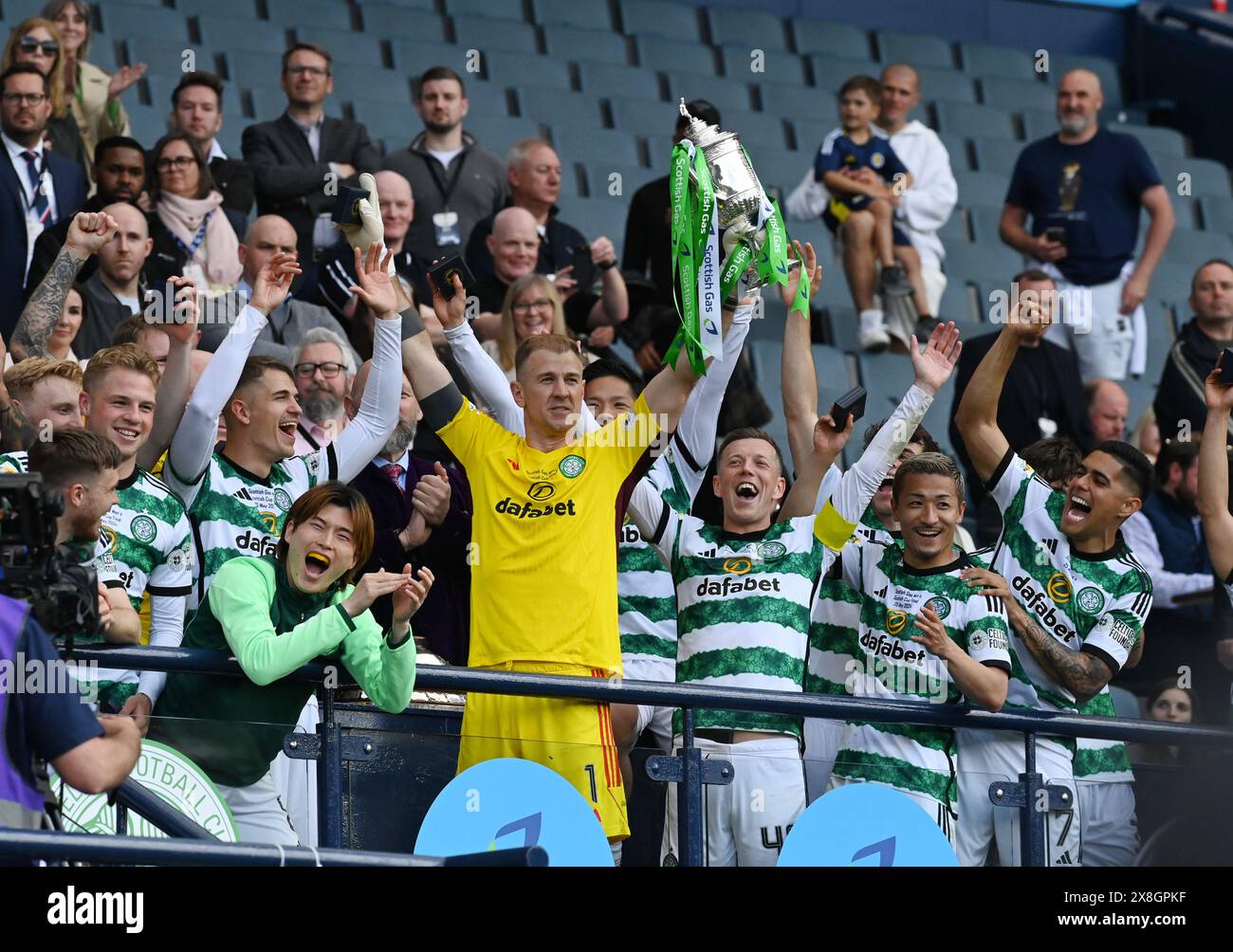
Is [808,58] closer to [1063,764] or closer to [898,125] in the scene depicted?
[898,125]

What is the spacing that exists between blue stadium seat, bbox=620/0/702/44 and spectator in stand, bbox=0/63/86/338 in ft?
18.5

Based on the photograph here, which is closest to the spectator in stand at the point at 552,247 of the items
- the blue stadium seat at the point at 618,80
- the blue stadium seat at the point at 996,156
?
the blue stadium seat at the point at 618,80

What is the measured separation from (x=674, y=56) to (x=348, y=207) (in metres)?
6.84

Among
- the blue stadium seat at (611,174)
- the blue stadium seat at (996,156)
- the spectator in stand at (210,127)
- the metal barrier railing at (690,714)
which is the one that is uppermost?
the blue stadium seat at (996,156)

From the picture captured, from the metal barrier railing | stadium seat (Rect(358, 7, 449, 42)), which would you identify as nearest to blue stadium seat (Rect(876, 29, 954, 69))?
stadium seat (Rect(358, 7, 449, 42))

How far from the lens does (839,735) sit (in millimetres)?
5949

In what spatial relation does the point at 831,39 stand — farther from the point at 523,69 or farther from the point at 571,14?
the point at 523,69

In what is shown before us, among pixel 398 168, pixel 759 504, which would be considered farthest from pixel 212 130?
pixel 759 504

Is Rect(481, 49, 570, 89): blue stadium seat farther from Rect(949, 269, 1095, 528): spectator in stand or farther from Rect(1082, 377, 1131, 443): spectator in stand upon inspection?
Rect(1082, 377, 1131, 443): spectator in stand

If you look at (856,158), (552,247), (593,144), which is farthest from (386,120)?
(552,247)

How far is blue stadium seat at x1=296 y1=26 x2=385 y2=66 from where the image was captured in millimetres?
11398

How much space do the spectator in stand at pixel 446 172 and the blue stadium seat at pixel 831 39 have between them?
4.77m

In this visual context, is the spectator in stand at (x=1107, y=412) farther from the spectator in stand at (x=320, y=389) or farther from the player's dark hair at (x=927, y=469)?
the spectator in stand at (x=320, y=389)

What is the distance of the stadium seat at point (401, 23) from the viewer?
1184 centimetres
